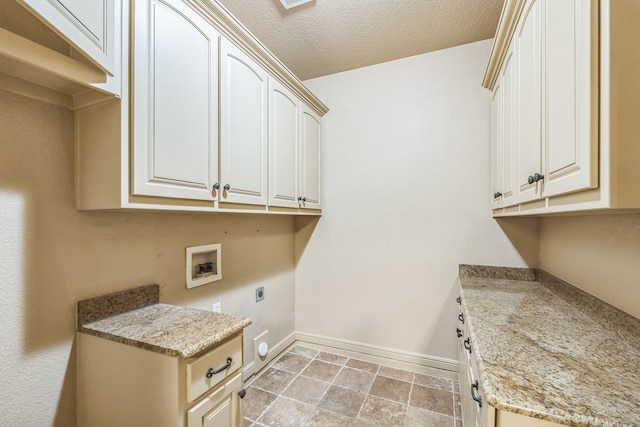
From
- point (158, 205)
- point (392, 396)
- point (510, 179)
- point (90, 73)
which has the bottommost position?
point (392, 396)

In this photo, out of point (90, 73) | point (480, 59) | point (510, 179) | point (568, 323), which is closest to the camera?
point (90, 73)

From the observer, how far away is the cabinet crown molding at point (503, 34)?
1.22m

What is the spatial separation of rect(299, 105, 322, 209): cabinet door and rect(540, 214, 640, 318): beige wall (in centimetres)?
165

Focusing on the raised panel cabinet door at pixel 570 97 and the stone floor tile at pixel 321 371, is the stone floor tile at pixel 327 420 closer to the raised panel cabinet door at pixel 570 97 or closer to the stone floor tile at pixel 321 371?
the stone floor tile at pixel 321 371

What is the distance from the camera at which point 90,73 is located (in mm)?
867

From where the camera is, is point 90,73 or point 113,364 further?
point 113,364

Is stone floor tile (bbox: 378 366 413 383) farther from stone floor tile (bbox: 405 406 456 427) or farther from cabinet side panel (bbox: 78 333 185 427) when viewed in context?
cabinet side panel (bbox: 78 333 185 427)

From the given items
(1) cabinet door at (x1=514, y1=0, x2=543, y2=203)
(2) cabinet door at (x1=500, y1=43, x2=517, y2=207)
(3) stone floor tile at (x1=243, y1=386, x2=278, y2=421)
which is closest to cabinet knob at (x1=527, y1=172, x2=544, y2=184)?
(1) cabinet door at (x1=514, y1=0, x2=543, y2=203)

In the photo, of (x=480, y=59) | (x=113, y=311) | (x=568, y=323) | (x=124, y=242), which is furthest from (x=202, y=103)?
(x=480, y=59)

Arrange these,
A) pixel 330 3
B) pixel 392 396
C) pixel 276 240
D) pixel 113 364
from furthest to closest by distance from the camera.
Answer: pixel 276 240, pixel 392 396, pixel 330 3, pixel 113 364

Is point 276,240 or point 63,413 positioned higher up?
point 276,240

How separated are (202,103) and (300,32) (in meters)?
1.11

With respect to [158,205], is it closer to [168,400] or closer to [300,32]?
[168,400]

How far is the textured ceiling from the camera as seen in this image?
1.70 m
